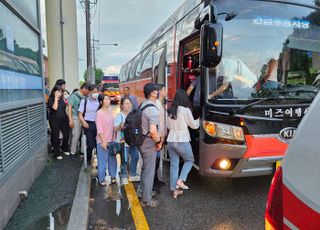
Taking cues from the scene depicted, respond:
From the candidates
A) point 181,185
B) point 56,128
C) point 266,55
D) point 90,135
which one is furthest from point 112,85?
point 266,55

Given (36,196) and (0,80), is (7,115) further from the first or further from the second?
(36,196)

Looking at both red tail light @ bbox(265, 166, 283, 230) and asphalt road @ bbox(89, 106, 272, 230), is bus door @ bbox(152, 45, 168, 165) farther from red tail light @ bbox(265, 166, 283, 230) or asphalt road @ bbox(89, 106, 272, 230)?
red tail light @ bbox(265, 166, 283, 230)

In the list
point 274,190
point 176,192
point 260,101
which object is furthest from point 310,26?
point 274,190

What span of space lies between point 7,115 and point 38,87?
224 centimetres

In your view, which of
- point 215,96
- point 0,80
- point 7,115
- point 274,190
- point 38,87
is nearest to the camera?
point 274,190

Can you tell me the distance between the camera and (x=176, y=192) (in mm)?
4762

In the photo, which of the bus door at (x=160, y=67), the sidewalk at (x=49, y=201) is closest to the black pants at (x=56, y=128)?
the sidewalk at (x=49, y=201)

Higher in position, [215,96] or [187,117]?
[215,96]

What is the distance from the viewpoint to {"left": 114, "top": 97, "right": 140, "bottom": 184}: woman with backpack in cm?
499

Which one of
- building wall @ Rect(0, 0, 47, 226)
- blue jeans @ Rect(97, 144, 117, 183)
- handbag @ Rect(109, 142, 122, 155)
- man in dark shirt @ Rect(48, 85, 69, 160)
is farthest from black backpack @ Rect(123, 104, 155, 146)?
man in dark shirt @ Rect(48, 85, 69, 160)

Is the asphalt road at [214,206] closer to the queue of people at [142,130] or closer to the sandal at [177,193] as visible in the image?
the sandal at [177,193]

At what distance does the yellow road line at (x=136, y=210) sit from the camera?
3809 millimetres

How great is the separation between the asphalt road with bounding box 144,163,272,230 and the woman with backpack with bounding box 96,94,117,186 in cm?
103

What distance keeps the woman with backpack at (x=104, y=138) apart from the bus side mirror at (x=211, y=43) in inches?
77.4
